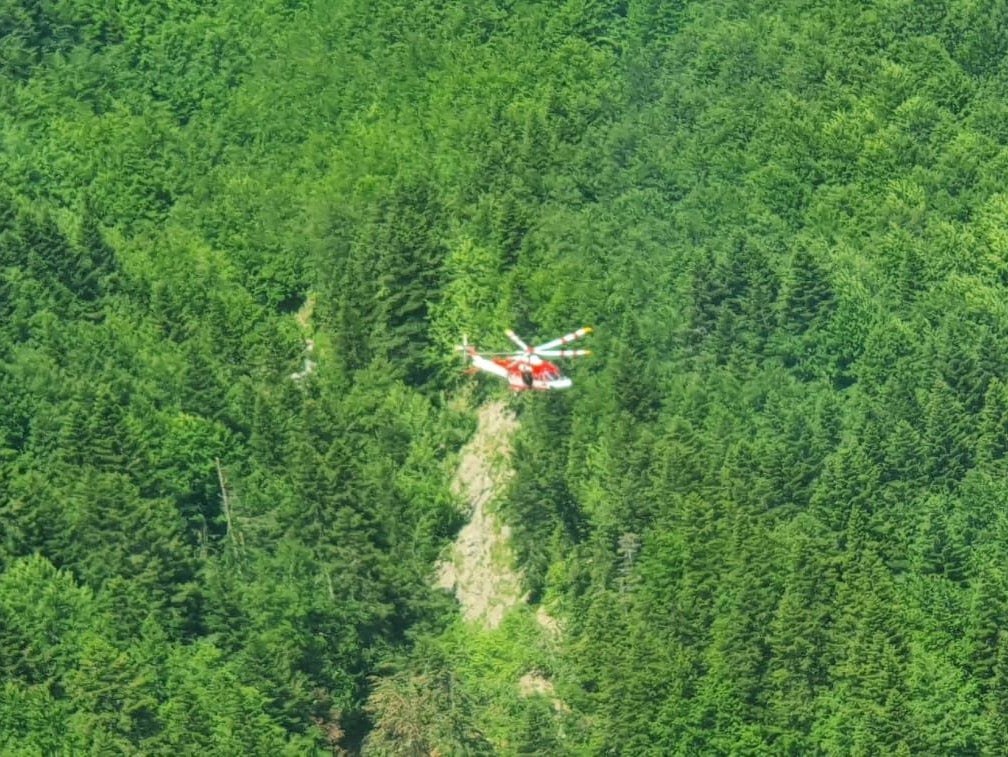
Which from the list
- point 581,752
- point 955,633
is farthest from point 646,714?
point 955,633

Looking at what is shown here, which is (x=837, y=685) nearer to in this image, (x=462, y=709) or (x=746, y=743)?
(x=746, y=743)

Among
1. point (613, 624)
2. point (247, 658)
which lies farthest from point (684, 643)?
point (247, 658)

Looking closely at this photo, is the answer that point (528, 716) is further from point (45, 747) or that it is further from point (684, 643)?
point (45, 747)

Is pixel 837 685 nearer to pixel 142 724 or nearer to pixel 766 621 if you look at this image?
pixel 766 621

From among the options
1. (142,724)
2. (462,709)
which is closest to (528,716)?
(462,709)

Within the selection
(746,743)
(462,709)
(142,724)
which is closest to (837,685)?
(746,743)

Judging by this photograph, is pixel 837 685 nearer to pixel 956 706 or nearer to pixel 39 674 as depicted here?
pixel 956 706
